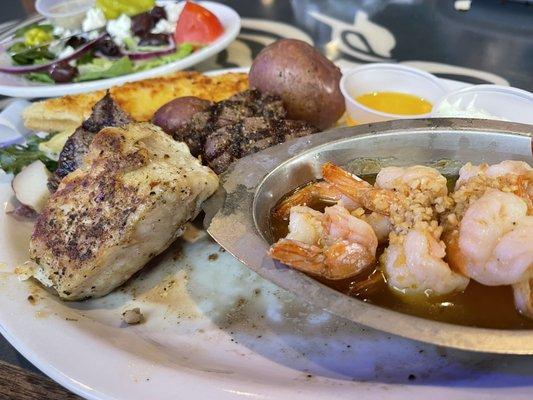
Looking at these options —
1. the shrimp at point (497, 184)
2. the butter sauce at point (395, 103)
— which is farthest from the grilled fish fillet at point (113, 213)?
the butter sauce at point (395, 103)

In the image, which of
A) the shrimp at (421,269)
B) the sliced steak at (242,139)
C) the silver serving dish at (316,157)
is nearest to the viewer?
the shrimp at (421,269)

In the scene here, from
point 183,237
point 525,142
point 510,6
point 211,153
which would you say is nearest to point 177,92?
point 211,153

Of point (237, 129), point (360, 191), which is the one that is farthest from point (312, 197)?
point (237, 129)

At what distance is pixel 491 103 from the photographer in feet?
10.1

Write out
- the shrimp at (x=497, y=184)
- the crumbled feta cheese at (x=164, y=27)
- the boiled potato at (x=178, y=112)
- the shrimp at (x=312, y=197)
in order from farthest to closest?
1. the crumbled feta cheese at (x=164, y=27)
2. the boiled potato at (x=178, y=112)
3. the shrimp at (x=312, y=197)
4. the shrimp at (x=497, y=184)

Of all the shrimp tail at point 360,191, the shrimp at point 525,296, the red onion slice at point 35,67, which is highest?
the shrimp tail at point 360,191

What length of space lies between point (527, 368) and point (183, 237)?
1685mm

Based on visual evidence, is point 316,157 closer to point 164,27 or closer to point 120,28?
point 164,27

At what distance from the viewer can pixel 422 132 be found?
2578 millimetres

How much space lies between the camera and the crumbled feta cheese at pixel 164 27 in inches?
188

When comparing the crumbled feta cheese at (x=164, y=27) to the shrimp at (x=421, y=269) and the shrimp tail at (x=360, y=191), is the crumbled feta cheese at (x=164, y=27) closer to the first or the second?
the shrimp tail at (x=360, y=191)

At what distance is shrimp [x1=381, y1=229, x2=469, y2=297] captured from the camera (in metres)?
1.89

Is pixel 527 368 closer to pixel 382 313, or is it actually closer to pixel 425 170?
pixel 382 313

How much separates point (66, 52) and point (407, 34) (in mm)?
3228
